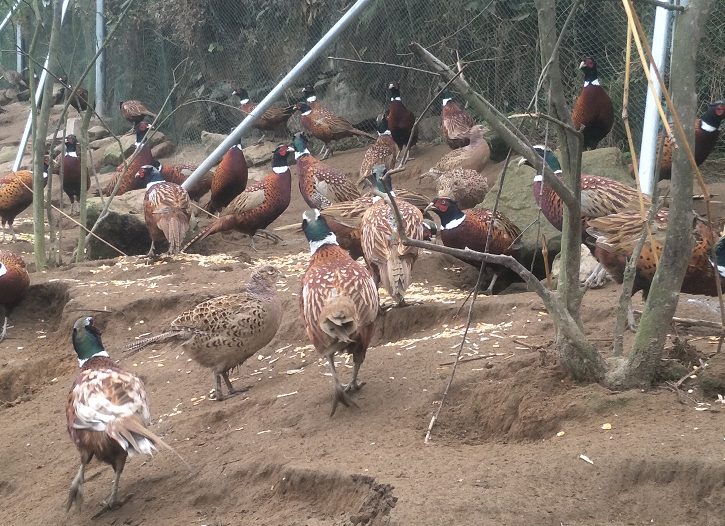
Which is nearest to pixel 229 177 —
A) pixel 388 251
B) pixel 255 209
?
pixel 255 209

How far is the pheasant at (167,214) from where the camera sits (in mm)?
7691

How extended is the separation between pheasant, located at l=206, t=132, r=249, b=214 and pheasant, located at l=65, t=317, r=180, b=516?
613 centimetres

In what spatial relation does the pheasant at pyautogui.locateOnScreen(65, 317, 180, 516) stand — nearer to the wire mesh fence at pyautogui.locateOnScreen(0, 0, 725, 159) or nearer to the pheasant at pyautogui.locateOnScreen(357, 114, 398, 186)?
the wire mesh fence at pyautogui.locateOnScreen(0, 0, 725, 159)

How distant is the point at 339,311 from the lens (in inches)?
143

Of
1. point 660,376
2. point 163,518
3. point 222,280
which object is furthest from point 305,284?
point 222,280

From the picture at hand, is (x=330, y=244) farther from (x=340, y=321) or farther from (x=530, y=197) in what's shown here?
(x=530, y=197)

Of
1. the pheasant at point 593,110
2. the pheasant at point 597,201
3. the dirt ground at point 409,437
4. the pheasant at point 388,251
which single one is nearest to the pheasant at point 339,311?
the dirt ground at point 409,437

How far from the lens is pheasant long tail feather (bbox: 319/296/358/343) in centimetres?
362

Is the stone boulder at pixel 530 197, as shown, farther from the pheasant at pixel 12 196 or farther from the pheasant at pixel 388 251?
the pheasant at pixel 12 196

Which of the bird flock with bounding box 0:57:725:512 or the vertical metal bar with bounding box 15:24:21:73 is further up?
the vertical metal bar with bounding box 15:24:21:73

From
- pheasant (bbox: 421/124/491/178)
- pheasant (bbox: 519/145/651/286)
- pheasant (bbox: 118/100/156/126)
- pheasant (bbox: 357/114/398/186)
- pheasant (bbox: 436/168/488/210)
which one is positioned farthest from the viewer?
pheasant (bbox: 118/100/156/126)

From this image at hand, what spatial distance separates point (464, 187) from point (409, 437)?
5.53 meters

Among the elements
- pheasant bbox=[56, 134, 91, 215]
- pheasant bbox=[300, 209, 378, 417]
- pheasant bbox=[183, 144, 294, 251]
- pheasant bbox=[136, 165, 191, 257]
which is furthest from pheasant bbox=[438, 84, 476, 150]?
pheasant bbox=[300, 209, 378, 417]

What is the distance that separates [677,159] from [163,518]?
2.56 m
